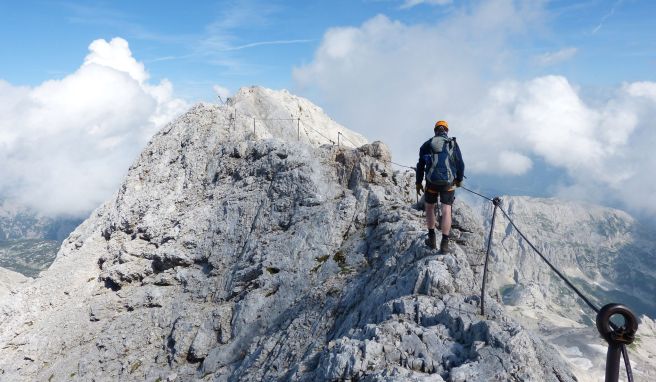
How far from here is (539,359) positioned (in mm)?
15297

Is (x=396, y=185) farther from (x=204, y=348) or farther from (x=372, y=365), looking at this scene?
(x=372, y=365)

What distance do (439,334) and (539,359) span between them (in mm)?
3239

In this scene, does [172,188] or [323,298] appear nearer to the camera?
[323,298]

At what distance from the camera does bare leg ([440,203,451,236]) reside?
19880 mm

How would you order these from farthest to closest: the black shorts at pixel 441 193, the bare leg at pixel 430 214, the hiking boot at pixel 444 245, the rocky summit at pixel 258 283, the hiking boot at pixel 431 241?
the hiking boot at pixel 431 241
the bare leg at pixel 430 214
the hiking boot at pixel 444 245
the black shorts at pixel 441 193
the rocky summit at pixel 258 283

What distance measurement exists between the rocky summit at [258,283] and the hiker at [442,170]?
82.2 inches

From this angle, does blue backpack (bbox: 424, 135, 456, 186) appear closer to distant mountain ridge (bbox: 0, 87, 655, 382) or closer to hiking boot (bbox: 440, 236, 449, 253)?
hiking boot (bbox: 440, 236, 449, 253)

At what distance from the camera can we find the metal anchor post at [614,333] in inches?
247

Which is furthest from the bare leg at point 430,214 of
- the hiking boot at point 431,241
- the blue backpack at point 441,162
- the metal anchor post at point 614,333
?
the metal anchor post at point 614,333

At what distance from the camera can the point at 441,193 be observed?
65.3ft

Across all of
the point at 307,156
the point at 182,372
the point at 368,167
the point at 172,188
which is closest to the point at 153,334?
the point at 182,372

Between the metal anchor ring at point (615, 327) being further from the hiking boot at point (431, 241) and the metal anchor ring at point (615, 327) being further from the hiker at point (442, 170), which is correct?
the hiking boot at point (431, 241)

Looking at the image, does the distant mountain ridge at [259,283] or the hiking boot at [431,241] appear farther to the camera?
the hiking boot at [431,241]

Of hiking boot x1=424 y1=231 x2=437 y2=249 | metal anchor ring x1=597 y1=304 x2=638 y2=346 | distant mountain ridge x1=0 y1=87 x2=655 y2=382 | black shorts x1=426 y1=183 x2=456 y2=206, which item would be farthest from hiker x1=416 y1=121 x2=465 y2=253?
metal anchor ring x1=597 y1=304 x2=638 y2=346
